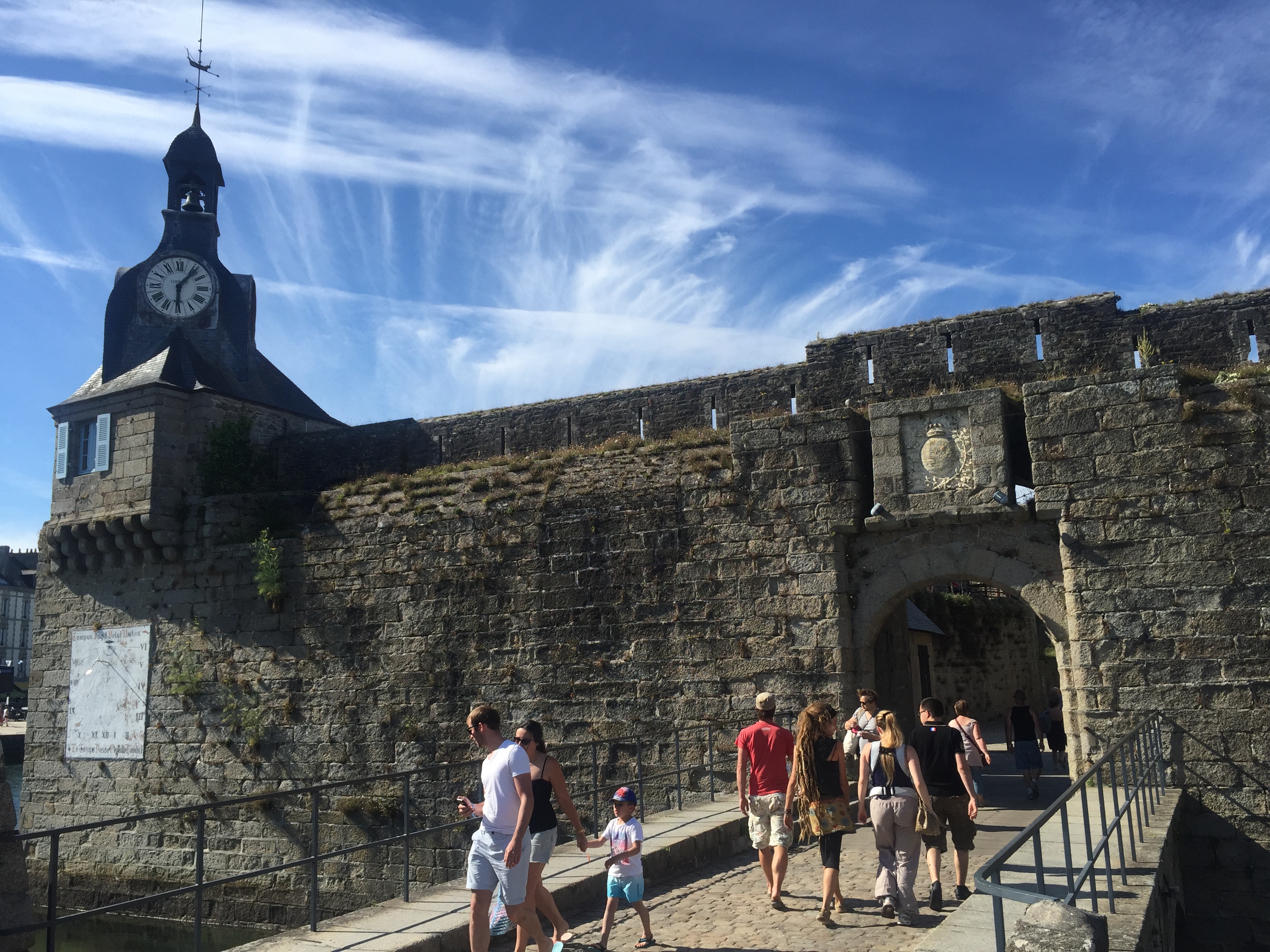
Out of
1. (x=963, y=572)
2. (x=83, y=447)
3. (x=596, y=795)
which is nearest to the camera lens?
(x=596, y=795)

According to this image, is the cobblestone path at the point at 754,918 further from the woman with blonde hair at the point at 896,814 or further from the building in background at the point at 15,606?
the building in background at the point at 15,606

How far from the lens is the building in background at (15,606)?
200 ft

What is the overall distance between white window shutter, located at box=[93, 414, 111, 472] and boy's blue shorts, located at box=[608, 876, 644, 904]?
11331 mm

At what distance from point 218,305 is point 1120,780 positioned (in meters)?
13.5

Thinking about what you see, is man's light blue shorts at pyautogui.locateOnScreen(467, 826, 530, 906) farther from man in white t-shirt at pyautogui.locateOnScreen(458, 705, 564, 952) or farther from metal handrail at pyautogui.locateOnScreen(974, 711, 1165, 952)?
metal handrail at pyautogui.locateOnScreen(974, 711, 1165, 952)

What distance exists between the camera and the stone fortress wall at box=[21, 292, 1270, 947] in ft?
29.2

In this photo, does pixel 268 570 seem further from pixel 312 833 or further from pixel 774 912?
pixel 774 912

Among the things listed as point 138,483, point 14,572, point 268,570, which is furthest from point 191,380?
point 14,572

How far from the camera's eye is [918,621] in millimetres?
18641

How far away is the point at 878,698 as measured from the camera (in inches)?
450

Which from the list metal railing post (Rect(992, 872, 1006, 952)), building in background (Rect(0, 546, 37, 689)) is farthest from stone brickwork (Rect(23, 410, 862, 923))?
building in background (Rect(0, 546, 37, 689))

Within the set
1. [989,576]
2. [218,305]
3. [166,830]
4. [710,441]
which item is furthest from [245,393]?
[989,576]

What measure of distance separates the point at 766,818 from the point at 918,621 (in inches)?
512

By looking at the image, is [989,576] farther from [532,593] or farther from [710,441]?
[532,593]
